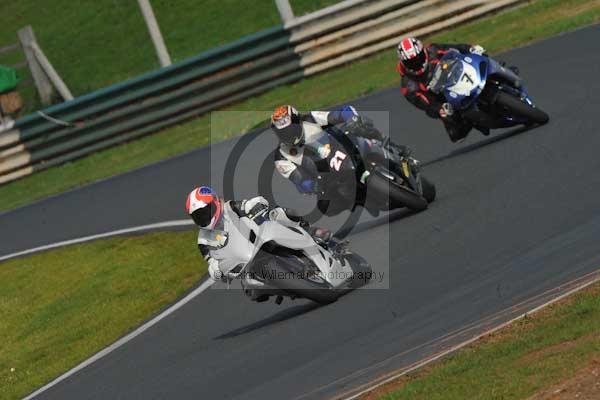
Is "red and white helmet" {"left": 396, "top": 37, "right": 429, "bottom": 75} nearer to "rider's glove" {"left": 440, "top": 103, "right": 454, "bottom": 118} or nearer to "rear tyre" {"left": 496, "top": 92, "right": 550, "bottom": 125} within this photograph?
"rider's glove" {"left": 440, "top": 103, "right": 454, "bottom": 118}

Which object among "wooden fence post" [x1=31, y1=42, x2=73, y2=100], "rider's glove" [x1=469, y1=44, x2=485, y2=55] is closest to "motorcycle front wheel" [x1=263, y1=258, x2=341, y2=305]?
"rider's glove" [x1=469, y1=44, x2=485, y2=55]

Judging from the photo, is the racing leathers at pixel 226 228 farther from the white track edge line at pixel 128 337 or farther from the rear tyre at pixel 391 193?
the white track edge line at pixel 128 337

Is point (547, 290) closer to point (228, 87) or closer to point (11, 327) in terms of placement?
point (11, 327)

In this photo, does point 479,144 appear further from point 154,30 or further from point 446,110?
point 154,30

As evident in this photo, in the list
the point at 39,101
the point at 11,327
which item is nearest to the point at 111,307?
the point at 11,327

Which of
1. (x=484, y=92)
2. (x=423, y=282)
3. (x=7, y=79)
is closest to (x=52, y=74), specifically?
(x=7, y=79)

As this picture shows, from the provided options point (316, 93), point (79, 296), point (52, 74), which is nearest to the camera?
point (79, 296)

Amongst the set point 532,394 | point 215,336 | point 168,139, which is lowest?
point 168,139

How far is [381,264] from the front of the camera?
1220 cm

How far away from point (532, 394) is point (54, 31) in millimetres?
22664

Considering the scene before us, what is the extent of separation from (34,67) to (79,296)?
9.23 metres

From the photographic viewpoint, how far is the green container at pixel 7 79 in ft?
78.3

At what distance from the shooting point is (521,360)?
26.5ft

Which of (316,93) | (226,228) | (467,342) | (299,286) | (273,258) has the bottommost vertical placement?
(316,93)
